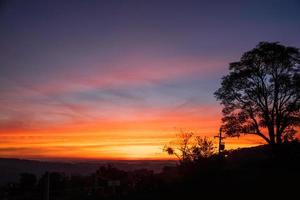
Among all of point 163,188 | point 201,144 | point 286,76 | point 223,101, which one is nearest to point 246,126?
point 223,101

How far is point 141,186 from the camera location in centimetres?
2594

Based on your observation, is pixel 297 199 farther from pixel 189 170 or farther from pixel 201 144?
pixel 201 144

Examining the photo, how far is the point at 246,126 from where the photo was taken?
3650 cm

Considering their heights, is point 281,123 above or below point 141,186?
above

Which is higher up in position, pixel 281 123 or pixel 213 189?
pixel 281 123

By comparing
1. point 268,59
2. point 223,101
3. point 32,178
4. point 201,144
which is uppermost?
point 268,59

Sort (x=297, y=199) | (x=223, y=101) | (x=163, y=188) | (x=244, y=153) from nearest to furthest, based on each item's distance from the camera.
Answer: (x=297, y=199) < (x=163, y=188) < (x=223, y=101) < (x=244, y=153)

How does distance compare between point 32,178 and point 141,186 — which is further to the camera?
point 32,178

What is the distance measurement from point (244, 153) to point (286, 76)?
1403cm

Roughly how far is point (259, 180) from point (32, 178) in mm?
25475

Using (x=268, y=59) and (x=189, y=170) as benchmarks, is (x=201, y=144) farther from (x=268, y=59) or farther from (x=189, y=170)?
(x=268, y=59)

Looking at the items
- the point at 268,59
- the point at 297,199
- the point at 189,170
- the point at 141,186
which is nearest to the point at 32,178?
the point at 141,186

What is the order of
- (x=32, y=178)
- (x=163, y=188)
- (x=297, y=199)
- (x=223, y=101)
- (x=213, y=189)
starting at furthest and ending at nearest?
(x=32, y=178), (x=223, y=101), (x=163, y=188), (x=213, y=189), (x=297, y=199)

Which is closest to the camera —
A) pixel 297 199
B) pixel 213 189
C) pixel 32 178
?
pixel 297 199
